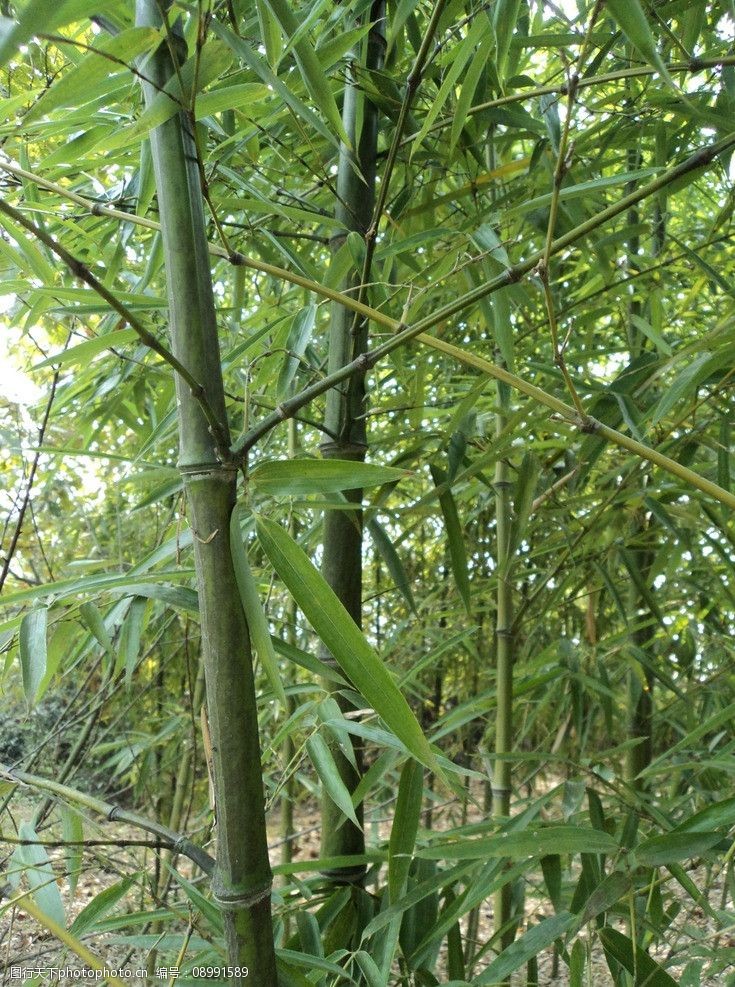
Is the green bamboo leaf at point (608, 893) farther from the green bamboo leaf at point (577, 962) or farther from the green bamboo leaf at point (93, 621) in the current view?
the green bamboo leaf at point (93, 621)

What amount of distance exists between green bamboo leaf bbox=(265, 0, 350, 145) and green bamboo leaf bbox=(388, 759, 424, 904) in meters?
0.46

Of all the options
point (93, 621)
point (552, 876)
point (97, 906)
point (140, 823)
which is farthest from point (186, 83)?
point (552, 876)

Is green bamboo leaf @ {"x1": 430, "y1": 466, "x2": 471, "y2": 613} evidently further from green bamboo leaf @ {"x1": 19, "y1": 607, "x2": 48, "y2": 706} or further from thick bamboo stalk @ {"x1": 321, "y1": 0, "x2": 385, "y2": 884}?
green bamboo leaf @ {"x1": 19, "y1": 607, "x2": 48, "y2": 706}

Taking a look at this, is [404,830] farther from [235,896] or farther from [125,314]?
[125,314]

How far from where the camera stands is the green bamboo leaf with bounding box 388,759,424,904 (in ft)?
2.08

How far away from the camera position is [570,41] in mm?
705

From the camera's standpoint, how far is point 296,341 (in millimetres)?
698

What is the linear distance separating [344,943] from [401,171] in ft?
2.51

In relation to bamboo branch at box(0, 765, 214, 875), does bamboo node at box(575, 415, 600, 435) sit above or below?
above

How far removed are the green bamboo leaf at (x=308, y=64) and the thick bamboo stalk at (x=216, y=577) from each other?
0.07 meters

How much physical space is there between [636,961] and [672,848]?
0.26 ft

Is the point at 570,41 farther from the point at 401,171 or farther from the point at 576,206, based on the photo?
the point at 401,171

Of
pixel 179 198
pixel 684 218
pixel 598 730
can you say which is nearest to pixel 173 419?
pixel 179 198

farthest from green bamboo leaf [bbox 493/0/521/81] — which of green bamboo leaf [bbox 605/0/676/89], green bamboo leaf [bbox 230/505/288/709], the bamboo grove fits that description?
green bamboo leaf [bbox 230/505/288/709]
